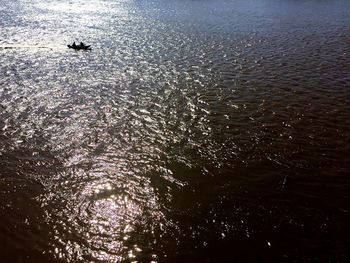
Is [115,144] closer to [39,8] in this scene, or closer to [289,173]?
[289,173]

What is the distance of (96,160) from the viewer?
19.3 metres

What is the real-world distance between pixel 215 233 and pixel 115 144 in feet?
30.7

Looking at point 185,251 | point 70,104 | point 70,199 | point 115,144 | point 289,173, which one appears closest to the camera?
point 185,251

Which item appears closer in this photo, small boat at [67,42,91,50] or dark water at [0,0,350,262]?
dark water at [0,0,350,262]

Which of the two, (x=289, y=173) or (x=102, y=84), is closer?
(x=289, y=173)

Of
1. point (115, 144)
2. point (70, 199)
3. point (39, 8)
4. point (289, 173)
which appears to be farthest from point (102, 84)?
point (39, 8)

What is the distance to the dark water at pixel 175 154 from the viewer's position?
1415cm

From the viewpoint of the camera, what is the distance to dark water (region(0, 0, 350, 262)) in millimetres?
14148

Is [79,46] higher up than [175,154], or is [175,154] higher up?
[79,46]

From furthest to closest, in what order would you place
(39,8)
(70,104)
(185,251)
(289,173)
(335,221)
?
(39,8)
(70,104)
(289,173)
(335,221)
(185,251)

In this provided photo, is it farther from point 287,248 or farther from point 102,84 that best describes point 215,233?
point 102,84

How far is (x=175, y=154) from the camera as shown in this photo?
1991 cm

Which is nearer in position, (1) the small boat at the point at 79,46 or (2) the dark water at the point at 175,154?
(2) the dark water at the point at 175,154

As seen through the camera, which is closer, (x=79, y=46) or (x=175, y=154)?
(x=175, y=154)
